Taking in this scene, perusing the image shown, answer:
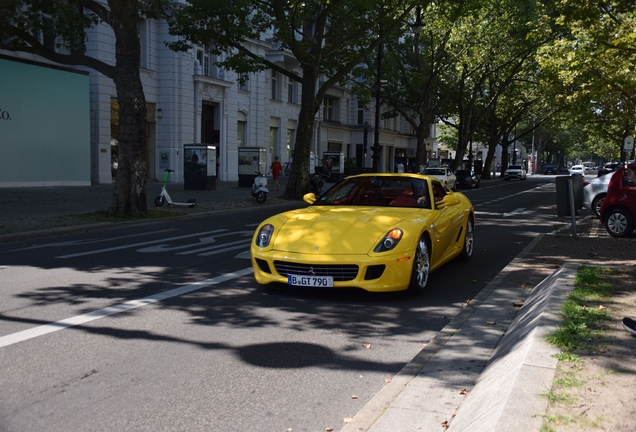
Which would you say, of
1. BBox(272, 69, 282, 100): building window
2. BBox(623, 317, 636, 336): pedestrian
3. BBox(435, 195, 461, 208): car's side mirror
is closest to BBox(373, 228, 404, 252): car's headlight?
BBox(435, 195, 461, 208): car's side mirror

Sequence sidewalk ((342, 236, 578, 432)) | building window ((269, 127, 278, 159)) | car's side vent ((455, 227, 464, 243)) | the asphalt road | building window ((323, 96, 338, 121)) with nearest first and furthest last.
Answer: sidewalk ((342, 236, 578, 432)) → the asphalt road → car's side vent ((455, 227, 464, 243)) → building window ((269, 127, 278, 159)) → building window ((323, 96, 338, 121))

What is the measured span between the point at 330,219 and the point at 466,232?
3.02 metres

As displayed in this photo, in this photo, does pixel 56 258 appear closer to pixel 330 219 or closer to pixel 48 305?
pixel 48 305

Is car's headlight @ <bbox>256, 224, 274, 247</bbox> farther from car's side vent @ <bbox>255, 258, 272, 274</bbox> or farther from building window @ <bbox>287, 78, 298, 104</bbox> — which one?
building window @ <bbox>287, 78, 298, 104</bbox>

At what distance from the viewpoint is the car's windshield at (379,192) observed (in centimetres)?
829

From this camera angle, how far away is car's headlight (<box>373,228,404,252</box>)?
6809mm

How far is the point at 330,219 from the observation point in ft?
24.4

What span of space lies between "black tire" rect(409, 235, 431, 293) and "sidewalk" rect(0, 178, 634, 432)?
2.06 feet

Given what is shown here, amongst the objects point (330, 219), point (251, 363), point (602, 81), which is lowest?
point (251, 363)

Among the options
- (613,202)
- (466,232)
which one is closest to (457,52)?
(613,202)

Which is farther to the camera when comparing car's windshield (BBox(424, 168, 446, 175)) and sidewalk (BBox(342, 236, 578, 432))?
car's windshield (BBox(424, 168, 446, 175))

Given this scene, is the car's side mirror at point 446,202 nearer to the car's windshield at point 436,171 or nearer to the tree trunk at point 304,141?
the tree trunk at point 304,141

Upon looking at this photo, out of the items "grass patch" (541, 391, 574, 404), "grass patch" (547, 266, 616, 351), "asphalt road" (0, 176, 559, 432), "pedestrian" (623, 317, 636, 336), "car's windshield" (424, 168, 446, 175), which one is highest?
"car's windshield" (424, 168, 446, 175)

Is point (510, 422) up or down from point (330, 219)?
down
